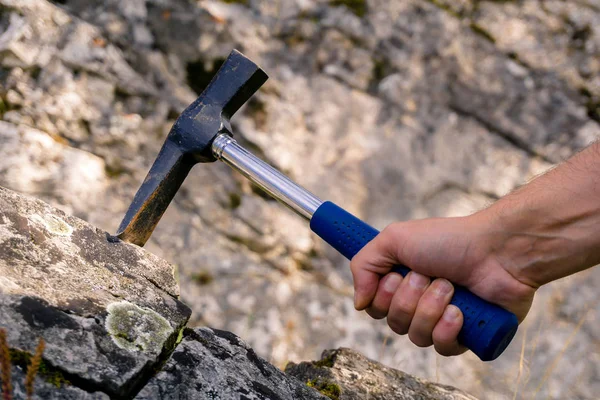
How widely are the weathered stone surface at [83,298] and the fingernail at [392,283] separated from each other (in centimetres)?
67

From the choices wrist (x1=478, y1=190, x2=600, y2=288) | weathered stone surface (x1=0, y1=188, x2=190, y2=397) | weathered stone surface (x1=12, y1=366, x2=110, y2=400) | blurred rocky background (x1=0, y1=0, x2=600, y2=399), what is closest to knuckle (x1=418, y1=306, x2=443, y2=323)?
wrist (x1=478, y1=190, x2=600, y2=288)

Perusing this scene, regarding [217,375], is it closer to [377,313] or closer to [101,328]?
[101,328]

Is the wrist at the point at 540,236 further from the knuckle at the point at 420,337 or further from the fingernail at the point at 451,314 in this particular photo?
the knuckle at the point at 420,337

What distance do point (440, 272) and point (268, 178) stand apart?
74cm

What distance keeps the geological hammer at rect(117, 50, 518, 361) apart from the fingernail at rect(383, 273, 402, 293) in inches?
1.0

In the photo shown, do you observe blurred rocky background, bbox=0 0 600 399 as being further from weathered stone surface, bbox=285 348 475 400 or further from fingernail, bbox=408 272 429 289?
fingernail, bbox=408 272 429 289

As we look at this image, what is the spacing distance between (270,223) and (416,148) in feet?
4.58

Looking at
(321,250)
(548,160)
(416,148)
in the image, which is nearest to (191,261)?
(321,250)

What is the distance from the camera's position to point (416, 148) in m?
3.98

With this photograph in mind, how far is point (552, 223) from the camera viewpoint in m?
1.41

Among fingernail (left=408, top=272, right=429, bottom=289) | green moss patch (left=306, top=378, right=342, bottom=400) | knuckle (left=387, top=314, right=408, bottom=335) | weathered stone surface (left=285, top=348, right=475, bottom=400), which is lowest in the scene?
green moss patch (left=306, top=378, right=342, bottom=400)

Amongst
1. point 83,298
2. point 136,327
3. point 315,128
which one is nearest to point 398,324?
point 136,327

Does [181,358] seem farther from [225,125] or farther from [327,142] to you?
[327,142]

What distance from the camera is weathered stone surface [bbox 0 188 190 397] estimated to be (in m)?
1.09
